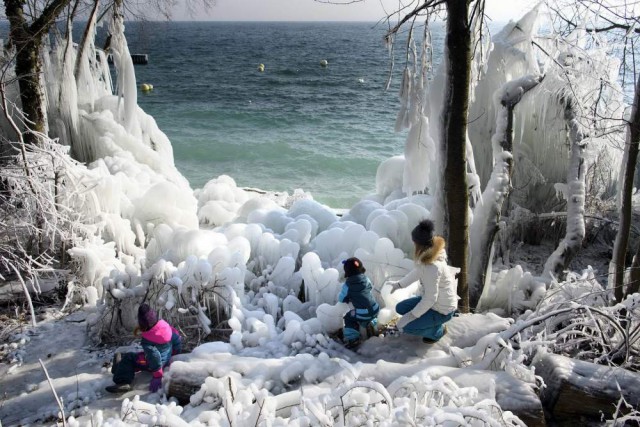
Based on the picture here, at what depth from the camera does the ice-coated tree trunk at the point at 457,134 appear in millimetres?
3969

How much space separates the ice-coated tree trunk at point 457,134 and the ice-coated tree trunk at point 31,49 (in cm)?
456

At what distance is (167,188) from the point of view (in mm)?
6797

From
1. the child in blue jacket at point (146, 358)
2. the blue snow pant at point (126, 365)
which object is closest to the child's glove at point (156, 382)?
the child in blue jacket at point (146, 358)

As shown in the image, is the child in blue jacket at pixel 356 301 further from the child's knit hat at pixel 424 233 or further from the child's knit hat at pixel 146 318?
the child's knit hat at pixel 146 318

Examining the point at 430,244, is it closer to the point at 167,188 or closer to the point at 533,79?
the point at 533,79

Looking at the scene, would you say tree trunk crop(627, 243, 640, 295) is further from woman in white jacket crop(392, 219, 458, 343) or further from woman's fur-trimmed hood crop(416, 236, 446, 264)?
woman's fur-trimmed hood crop(416, 236, 446, 264)

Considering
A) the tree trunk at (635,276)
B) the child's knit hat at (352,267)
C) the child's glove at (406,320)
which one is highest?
the child's knit hat at (352,267)

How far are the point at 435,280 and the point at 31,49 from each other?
550 cm

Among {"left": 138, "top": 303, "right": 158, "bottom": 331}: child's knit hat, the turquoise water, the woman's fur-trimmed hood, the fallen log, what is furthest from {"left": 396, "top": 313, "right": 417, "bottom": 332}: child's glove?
the turquoise water

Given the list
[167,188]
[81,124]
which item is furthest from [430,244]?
[81,124]

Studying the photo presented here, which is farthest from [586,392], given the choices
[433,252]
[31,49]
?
[31,49]

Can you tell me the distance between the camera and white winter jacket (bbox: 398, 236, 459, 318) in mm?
3848

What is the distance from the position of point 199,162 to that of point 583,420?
1567 centimetres

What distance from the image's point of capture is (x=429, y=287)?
389 cm
